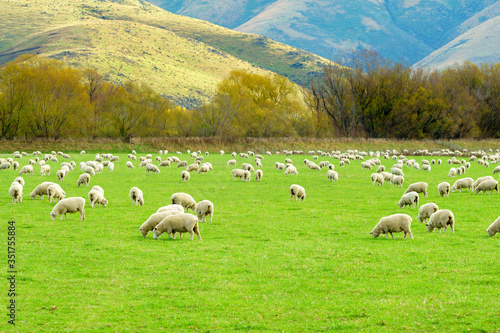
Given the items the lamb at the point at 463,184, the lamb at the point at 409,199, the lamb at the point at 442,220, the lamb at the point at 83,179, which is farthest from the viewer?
the lamb at the point at 83,179

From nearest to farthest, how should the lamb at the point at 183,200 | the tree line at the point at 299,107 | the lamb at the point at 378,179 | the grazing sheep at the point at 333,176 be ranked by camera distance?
1. the lamb at the point at 183,200
2. the lamb at the point at 378,179
3. the grazing sheep at the point at 333,176
4. the tree line at the point at 299,107

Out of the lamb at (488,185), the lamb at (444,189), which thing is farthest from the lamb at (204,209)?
the lamb at (488,185)

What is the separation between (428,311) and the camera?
8.18 m

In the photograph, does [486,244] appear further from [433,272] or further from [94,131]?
[94,131]

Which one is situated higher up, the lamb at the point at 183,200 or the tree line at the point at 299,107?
the tree line at the point at 299,107

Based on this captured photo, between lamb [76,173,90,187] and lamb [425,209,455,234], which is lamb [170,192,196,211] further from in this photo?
lamb [76,173,90,187]

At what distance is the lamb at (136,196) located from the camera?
20.9 meters

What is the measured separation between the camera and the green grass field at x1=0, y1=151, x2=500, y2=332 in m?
7.87

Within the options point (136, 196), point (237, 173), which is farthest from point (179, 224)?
point (237, 173)

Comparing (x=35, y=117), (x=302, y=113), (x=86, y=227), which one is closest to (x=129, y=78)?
(x=302, y=113)

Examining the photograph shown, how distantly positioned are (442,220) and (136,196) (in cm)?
1266

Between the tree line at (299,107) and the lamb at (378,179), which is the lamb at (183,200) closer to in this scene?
the lamb at (378,179)

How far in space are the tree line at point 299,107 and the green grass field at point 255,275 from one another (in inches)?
2550

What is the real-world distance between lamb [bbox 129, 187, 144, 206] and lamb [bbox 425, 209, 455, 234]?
1211 centimetres
